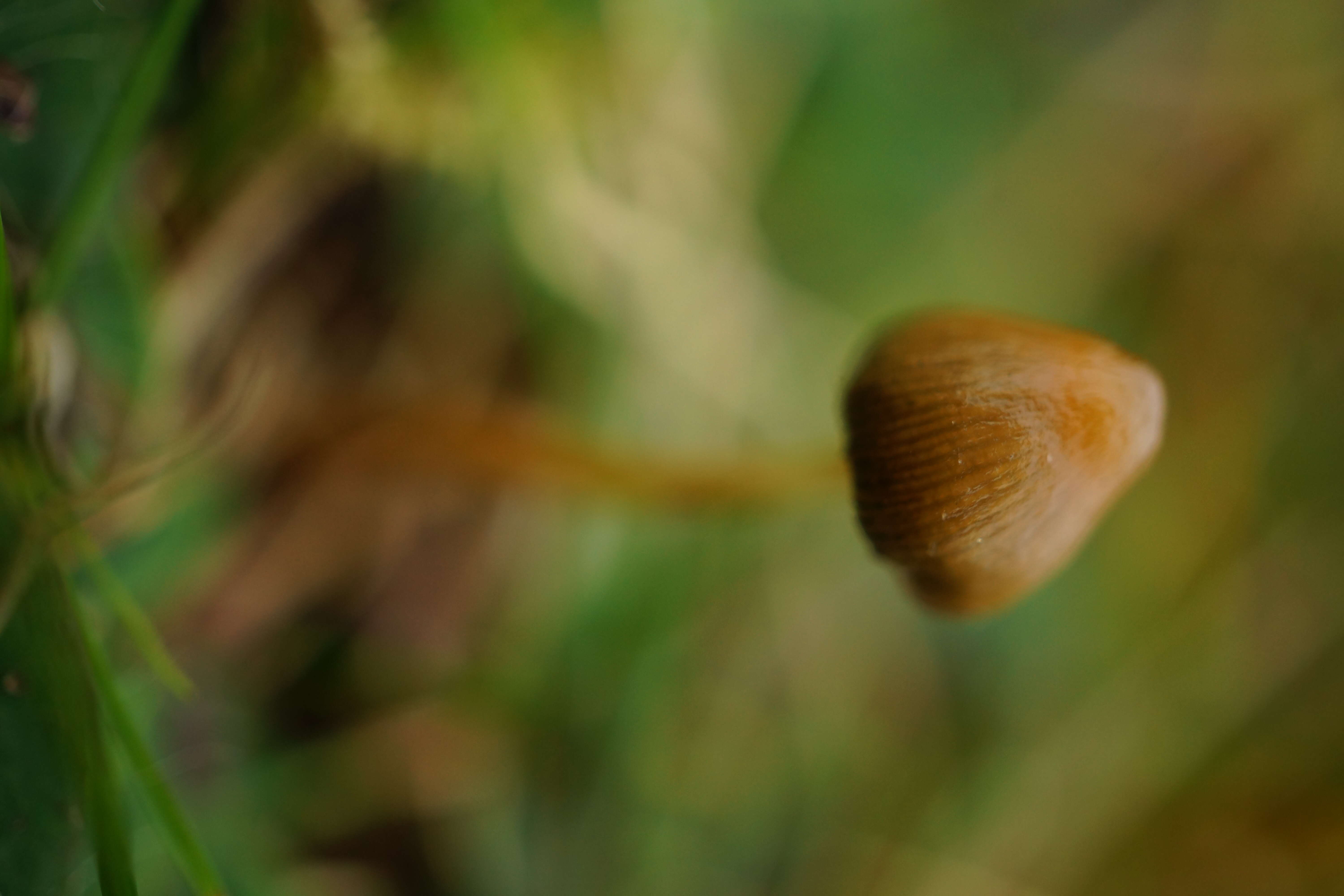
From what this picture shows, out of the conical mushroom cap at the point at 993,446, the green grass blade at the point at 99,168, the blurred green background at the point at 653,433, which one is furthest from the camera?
the blurred green background at the point at 653,433

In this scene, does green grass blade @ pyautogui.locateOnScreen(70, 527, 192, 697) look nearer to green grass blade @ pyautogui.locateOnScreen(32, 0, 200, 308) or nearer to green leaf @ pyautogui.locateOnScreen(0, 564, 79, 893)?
green leaf @ pyautogui.locateOnScreen(0, 564, 79, 893)

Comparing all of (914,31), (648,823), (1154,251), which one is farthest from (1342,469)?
(648,823)

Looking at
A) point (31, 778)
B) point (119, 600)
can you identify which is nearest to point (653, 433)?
point (119, 600)

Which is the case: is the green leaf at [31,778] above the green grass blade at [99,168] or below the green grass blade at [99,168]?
below

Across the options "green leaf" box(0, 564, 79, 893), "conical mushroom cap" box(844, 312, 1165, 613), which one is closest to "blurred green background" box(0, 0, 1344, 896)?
"green leaf" box(0, 564, 79, 893)

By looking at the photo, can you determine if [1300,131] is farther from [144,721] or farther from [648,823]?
[144,721]

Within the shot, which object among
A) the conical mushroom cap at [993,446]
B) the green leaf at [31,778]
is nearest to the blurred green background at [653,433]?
the green leaf at [31,778]

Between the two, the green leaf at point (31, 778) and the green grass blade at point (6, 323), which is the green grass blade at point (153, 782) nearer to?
the green leaf at point (31, 778)
